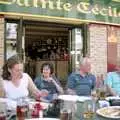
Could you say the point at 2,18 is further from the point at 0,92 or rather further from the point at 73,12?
the point at 0,92

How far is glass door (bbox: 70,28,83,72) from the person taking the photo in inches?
449

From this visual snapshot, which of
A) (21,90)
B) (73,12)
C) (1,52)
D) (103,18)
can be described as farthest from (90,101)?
(103,18)

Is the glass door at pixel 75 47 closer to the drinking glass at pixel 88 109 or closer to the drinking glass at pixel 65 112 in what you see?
the drinking glass at pixel 88 109

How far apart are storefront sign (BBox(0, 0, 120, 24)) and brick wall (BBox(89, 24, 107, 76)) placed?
0.24 meters

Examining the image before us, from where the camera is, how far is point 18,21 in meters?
10.2

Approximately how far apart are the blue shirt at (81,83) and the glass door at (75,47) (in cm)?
399

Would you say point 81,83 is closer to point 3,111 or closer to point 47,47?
point 3,111

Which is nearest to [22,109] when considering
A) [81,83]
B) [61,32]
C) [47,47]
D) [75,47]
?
[81,83]

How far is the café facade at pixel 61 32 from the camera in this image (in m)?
10.1

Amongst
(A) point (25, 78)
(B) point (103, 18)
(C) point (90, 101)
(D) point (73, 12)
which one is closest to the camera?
(C) point (90, 101)

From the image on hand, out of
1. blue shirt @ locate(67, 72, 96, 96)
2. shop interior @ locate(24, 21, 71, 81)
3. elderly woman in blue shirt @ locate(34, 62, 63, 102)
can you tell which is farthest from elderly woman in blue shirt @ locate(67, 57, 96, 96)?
shop interior @ locate(24, 21, 71, 81)

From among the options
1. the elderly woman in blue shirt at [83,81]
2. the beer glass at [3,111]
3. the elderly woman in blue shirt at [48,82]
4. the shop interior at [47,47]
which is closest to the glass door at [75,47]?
the shop interior at [47,47]

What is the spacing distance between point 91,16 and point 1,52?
9.10 ft

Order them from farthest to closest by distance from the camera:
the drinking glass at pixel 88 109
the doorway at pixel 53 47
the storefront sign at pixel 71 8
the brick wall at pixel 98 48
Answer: the brick wall at pixel 98 48 < the doorway at pixel 53 47 < the storefront sign at pixel 71 8 < the drinking glass at pixel 88 109
